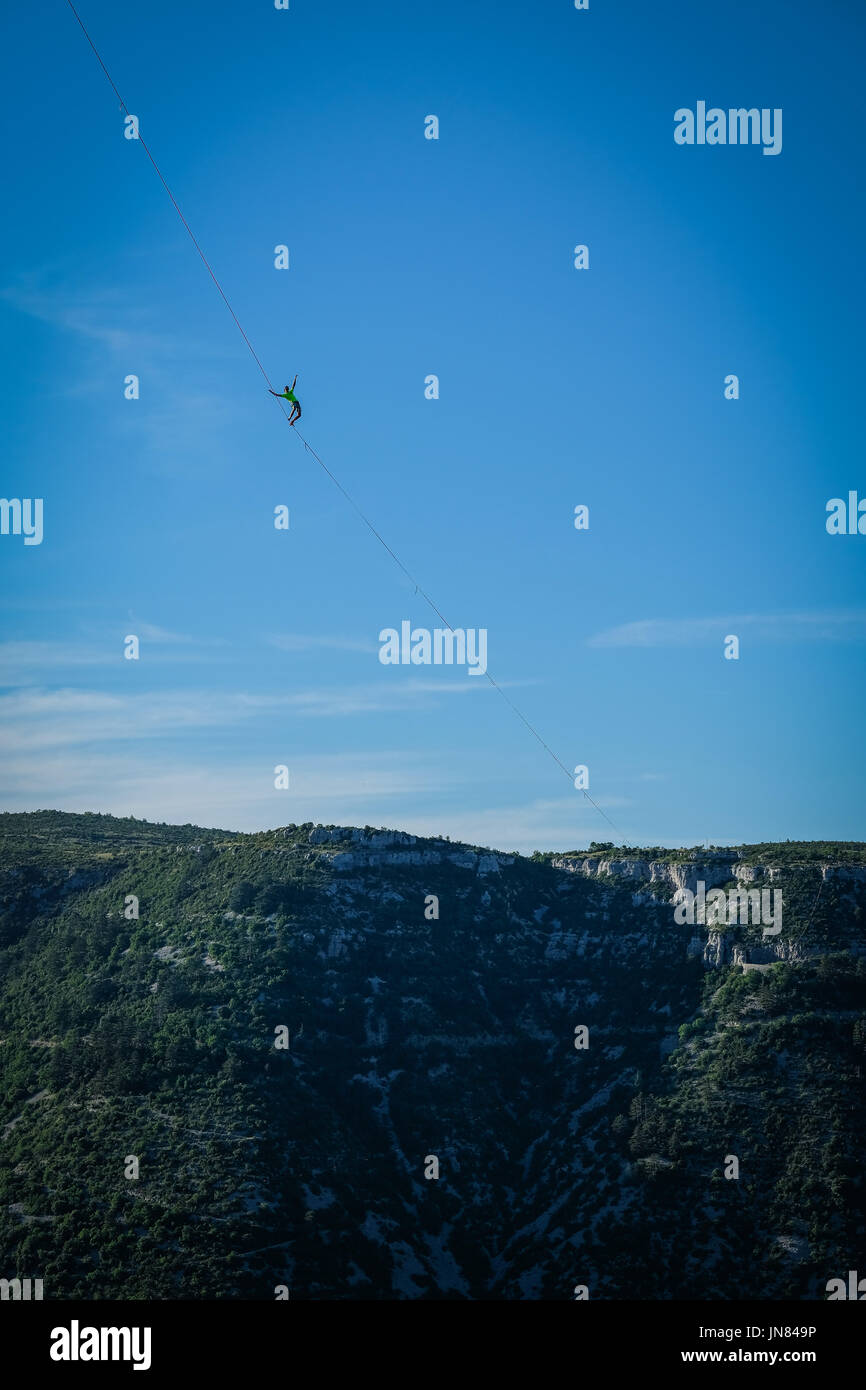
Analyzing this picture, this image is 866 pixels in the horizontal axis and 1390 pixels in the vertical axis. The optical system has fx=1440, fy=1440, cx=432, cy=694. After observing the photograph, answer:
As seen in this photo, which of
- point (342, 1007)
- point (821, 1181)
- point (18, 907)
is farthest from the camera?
point (18, 907)

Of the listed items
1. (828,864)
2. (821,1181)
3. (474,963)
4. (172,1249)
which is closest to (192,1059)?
(172,1249)

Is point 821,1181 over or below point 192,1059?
below

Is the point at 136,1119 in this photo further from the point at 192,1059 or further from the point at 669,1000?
the point at 669,1000

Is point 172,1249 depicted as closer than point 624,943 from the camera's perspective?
Yes
